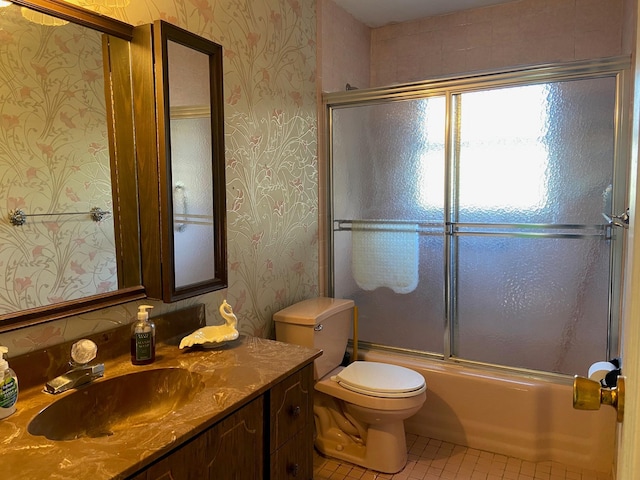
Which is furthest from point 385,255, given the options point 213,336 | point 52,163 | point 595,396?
point 595,396

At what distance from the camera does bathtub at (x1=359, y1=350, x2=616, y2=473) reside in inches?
86.9

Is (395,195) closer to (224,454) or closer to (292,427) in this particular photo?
(292,427)

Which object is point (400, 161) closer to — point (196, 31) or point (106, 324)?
point (196, 31)

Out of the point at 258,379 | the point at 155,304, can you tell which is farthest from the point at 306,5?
the point at 258,379

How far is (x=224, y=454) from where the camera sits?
1264 mm

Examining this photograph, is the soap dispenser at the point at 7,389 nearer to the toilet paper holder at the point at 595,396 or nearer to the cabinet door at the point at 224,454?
the cabinet door at the point at 224,454

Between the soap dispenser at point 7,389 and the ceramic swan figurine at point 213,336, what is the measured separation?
1.76 feet

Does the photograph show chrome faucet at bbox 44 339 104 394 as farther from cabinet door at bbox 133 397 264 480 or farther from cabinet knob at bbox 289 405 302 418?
cabinet knob at bbox 289 405 302 418

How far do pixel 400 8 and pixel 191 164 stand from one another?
191 centimetres

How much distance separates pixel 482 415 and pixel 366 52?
2.34 meters

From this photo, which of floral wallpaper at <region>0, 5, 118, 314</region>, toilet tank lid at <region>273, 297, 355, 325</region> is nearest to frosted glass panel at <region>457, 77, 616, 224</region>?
toilet tank lid at <region>273, 297, 355, 325</region>

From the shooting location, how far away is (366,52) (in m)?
3.22

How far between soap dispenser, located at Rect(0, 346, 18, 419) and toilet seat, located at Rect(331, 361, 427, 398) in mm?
1371

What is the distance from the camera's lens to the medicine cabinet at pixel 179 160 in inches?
61.6
